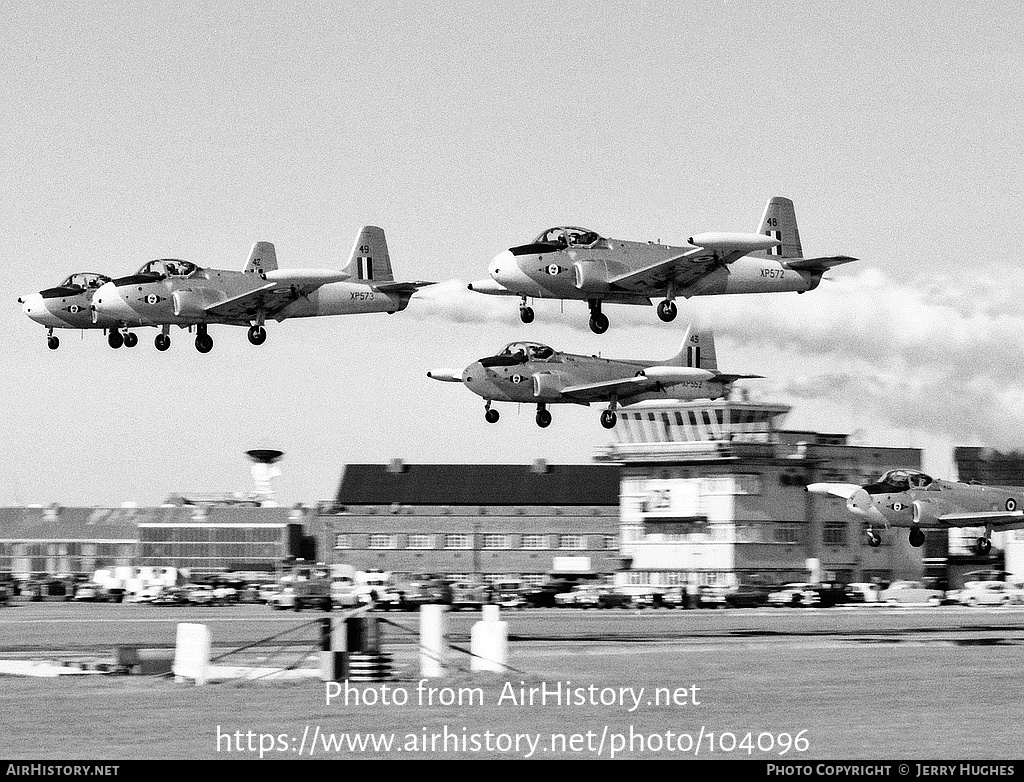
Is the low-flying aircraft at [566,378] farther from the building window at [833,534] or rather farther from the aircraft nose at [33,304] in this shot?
the building window at [833,534]

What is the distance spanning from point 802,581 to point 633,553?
19.9 m

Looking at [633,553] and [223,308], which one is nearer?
[223,308]

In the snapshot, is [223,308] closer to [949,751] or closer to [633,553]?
[949,751]

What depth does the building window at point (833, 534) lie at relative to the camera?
194750 mm

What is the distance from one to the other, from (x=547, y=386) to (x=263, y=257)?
24.8 metres

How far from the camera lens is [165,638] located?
80.9 metres

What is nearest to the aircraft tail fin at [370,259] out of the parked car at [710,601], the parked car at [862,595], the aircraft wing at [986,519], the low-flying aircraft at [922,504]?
the low-flying aircraft at [922,504]

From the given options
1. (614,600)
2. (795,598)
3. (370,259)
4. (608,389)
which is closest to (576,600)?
(614,600)

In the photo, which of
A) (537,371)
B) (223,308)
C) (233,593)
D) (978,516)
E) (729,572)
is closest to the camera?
(223,308)

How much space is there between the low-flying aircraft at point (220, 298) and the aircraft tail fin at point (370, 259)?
1.74 m

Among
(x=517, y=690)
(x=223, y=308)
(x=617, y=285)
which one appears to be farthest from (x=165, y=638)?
(x=517, y=690)

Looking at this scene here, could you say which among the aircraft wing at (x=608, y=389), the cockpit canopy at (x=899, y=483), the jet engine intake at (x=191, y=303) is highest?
the jet engine intake at (x=191, y=303)

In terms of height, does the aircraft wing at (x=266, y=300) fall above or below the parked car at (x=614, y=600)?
above

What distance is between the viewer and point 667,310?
77625 millimetres
